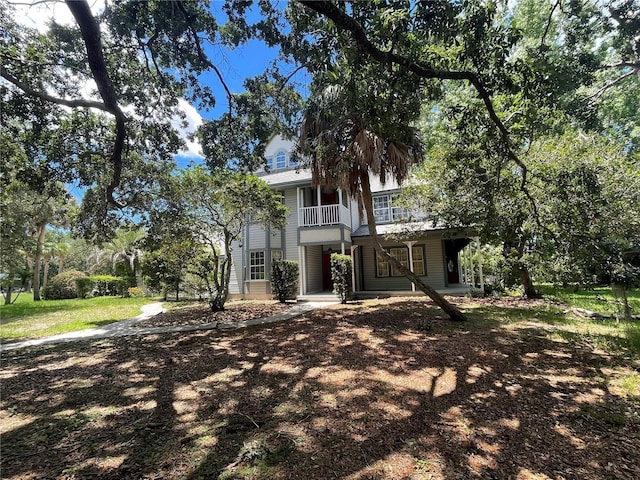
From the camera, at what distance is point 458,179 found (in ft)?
25.4

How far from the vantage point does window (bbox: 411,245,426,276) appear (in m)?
16.3

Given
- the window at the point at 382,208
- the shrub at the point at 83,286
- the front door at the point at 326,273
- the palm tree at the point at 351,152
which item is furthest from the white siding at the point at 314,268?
the shrub at the point at 83,286

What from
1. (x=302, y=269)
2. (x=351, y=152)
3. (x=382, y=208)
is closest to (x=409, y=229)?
(x=382, y=208)

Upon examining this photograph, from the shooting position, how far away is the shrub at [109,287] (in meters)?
23.9

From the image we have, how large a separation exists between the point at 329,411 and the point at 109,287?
87.5ft

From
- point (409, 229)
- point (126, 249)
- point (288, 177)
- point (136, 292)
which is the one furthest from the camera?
point (126, 249)

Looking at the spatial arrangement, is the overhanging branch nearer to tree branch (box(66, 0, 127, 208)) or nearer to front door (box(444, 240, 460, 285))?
tree branch (box(66, 0, 127, 208))

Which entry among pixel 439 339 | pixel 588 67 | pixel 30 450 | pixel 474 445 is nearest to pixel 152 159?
pixel 30 450

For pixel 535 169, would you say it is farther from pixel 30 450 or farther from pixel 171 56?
pixel 30 450

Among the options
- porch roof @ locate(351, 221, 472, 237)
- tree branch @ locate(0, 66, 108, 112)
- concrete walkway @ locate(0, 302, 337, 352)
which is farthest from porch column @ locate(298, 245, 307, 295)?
tree branch @ locate(0, 66, 108, 112)

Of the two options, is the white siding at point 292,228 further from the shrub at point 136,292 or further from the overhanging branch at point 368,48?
the shrub at point 136,292

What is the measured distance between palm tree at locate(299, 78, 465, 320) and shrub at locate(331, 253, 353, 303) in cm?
338

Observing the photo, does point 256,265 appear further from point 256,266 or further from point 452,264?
point 452,264

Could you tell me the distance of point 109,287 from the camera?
24.1 m
